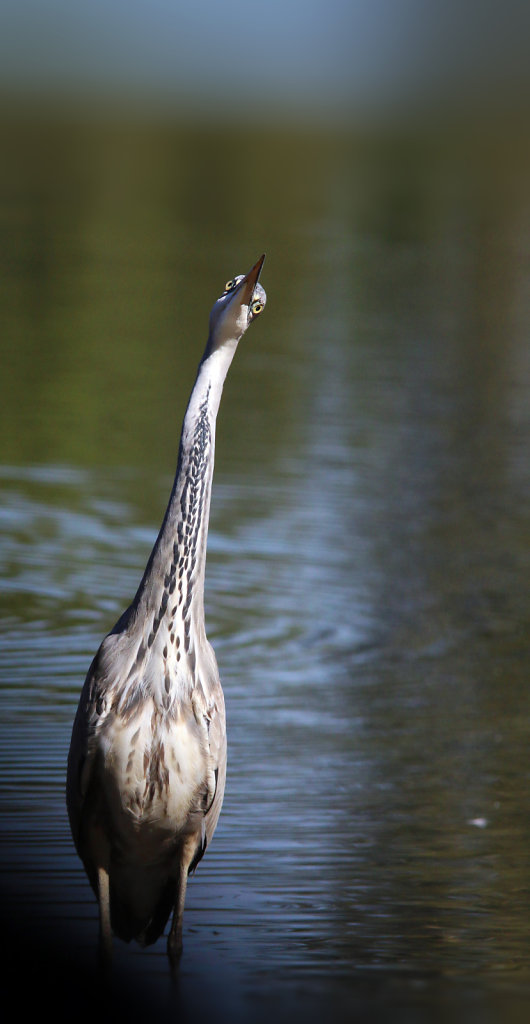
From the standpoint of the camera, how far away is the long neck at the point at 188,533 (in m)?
5.45

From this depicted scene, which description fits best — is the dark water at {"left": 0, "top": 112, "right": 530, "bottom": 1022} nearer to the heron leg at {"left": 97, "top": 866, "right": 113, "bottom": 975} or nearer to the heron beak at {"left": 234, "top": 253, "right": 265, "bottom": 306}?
the heron leg at {"left": 97, "top": 866, "right": 113, "bottom": 975}

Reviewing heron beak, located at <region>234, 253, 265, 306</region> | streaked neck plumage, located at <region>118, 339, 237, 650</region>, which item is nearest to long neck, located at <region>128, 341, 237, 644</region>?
streaked neck plumage, located at <region>118, 339, 237, 650</region>

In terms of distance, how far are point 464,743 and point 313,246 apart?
22.7 metres

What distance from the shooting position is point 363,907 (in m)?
6.35

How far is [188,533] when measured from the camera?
5469 millimetres

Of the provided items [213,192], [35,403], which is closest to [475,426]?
[35,403]

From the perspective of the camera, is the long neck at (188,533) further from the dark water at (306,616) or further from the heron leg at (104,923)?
the dark water at (306,616)

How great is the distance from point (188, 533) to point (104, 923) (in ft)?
3.90

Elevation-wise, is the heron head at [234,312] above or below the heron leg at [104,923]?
above

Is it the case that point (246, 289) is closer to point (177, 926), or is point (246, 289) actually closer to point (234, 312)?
point (234, 312)

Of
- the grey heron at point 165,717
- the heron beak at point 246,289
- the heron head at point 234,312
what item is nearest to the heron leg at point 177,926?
the grey heron at point 165,717

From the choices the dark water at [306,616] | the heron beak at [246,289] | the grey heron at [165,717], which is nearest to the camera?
the grey heron at [165,717]

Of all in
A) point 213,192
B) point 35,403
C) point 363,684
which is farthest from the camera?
point 213,192

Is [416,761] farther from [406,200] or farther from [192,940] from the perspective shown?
[406,200]
